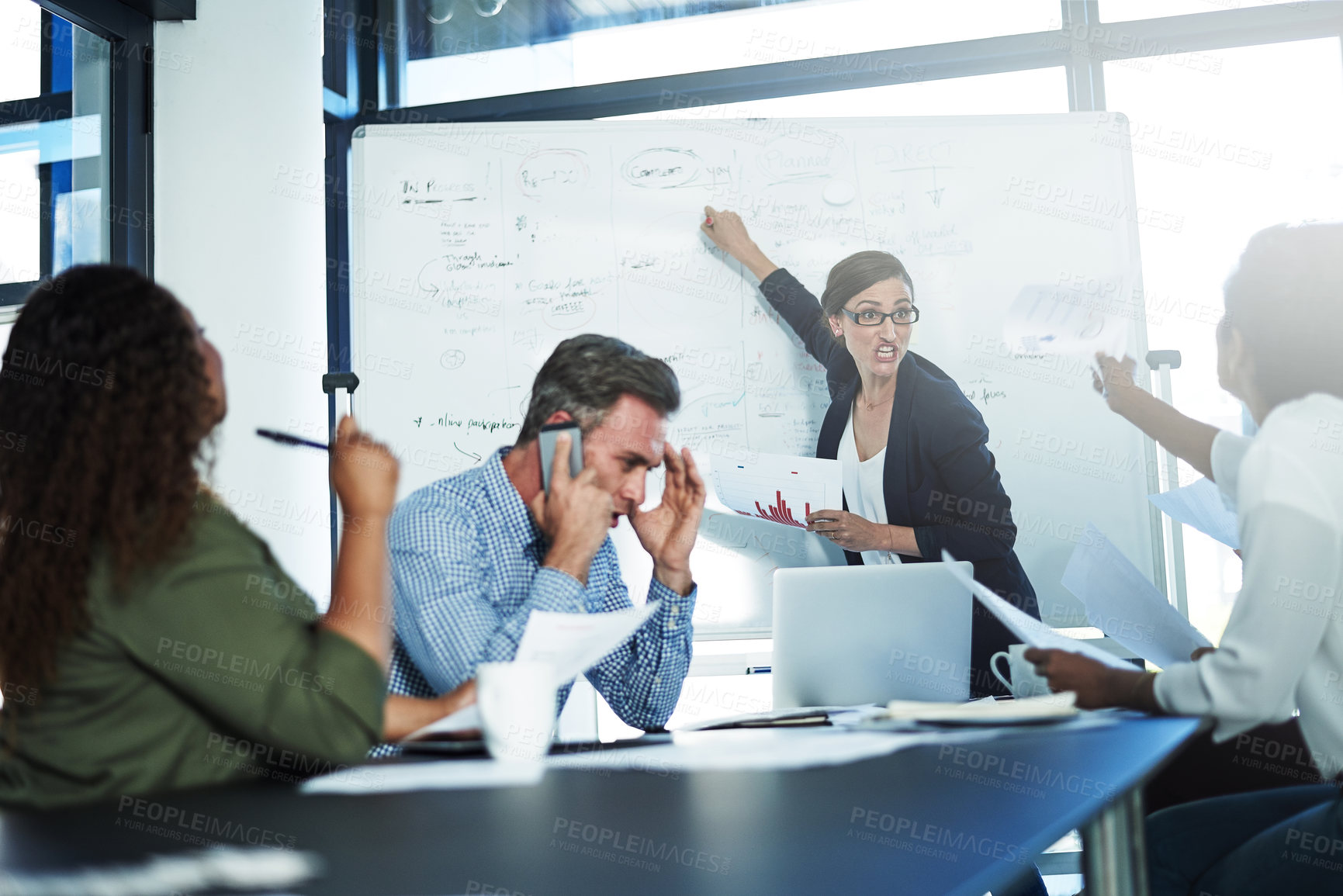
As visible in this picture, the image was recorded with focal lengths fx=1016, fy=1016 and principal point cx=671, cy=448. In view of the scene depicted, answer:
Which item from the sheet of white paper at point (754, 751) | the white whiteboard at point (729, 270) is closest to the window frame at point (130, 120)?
the white whiteboard at point (729, 270)

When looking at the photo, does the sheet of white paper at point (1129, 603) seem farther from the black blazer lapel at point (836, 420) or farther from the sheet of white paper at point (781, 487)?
the black blazer lapel at point (836, 420)

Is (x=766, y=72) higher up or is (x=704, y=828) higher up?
(x=766, y=72)

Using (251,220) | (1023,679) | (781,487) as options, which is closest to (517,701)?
(1023,679)

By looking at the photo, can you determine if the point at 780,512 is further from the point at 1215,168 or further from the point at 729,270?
the point at 1215,168

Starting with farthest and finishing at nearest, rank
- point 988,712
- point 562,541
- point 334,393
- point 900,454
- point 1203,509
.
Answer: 1. point 334,393
2. point 900,454
3. point 1203,509
4. point 562,541
5. point 988,712

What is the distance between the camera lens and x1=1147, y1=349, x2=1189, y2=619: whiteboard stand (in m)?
2.63

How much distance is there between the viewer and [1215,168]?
2803mm

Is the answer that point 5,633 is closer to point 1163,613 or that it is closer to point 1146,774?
point 1146,774

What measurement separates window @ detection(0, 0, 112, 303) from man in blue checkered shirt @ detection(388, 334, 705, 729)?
152 cm

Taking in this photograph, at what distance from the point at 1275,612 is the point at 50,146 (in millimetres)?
2922

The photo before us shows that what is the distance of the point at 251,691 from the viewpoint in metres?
0.84

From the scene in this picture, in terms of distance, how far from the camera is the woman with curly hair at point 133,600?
85cm

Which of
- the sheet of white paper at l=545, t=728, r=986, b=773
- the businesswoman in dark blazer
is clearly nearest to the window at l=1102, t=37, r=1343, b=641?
the businesswoman in dark blazer

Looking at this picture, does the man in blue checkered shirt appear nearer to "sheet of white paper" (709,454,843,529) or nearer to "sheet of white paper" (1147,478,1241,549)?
"sheet of white paper" (709,454,843,529)
